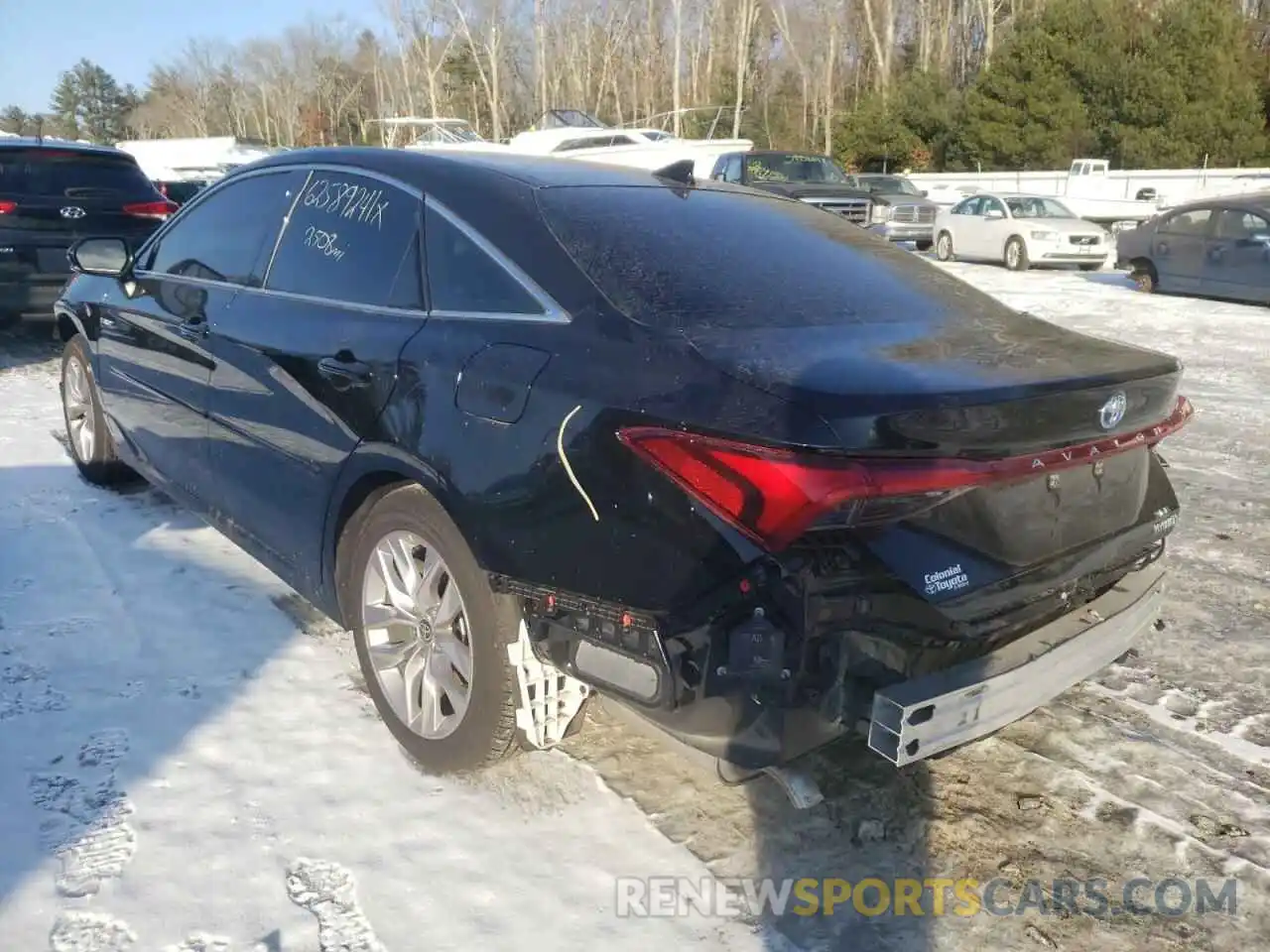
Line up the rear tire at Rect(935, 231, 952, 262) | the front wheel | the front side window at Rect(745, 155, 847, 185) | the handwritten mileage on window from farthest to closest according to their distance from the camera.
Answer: the rear tire at Rect(935, 231, 952, 262) < the front side window at Rect(745, 155, 847, 185) < the front wheel < the handwritten mileage on window

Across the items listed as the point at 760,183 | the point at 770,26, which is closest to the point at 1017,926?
the point at 760,183

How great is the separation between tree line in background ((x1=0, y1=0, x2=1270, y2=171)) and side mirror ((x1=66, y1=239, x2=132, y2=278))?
34690mm

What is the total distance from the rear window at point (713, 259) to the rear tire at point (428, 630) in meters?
0.79

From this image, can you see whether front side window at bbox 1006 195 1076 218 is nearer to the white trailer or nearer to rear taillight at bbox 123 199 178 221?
rear taillight at bbox 123 199 178 221

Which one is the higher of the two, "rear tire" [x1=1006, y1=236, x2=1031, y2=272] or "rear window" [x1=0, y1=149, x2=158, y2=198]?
"rear window" [x1=0, y1=149, x2=158, y2=198]

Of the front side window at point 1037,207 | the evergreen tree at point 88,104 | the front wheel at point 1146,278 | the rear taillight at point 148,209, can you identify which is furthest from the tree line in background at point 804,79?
the rear taillight at point 148,209

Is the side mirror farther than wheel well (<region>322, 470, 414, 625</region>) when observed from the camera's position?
Yes

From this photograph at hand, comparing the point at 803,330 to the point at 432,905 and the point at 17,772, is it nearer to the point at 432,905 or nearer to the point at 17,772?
the point at 432,905

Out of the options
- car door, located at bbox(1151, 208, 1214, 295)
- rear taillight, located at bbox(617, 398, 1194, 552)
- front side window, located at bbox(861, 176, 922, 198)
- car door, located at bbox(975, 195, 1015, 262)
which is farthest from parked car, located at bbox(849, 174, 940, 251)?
rear taillight, located at bbox(617, 398, 1194, 552)

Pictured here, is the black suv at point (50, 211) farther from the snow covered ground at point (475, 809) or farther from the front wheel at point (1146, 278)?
the front wheel at point (1146, 278)

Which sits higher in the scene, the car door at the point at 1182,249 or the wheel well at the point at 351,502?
the car door at the point at 1182,249

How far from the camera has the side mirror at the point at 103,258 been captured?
459 centimetres

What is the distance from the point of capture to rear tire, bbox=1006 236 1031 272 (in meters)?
18.2

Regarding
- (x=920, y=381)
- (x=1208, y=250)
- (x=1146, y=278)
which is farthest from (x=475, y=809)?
(x=1146, y=278)
